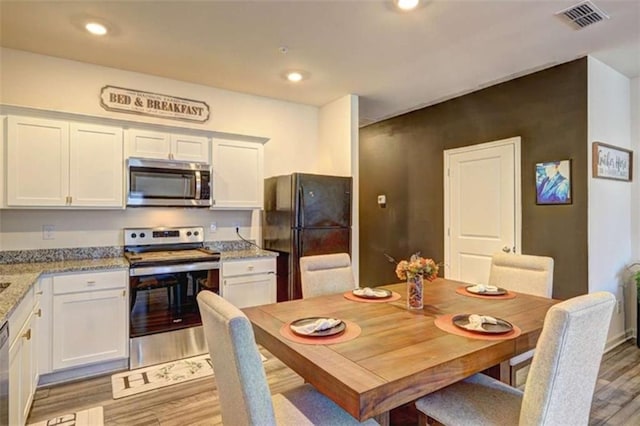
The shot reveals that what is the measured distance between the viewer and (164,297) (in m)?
3.08

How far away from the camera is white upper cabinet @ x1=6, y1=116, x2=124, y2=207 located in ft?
9.11

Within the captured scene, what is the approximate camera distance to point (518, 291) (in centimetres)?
261

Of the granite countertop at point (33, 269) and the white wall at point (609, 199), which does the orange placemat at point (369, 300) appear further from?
the white wall at point (609, 199)

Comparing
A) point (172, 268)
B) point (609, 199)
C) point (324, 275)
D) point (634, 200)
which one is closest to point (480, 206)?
point (609, 199)

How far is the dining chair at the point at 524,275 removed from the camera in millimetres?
2471

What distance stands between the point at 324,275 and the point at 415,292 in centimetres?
75

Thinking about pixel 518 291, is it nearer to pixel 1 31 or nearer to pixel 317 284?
pixel 317 284

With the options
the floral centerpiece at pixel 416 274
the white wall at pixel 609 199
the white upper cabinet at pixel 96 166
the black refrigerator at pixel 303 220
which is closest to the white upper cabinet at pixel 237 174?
the black refrigerator at pixel 303 220

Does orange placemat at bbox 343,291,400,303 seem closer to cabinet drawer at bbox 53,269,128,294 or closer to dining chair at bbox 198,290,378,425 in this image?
dining chair at bbox 198,290,378,425

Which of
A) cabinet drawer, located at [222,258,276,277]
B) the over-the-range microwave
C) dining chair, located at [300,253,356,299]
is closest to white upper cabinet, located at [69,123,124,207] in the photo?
the over-the-range microwave

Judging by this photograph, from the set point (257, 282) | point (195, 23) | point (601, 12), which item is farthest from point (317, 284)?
point (601, 12)

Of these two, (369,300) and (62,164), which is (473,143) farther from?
(62,164)

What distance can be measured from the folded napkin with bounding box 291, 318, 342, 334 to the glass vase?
532mm

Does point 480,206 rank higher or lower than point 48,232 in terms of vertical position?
higher
